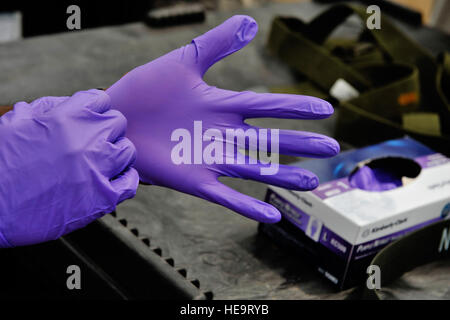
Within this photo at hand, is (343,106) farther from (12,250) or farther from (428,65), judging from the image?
(12,250)

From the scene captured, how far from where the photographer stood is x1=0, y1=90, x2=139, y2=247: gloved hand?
2.35 ft

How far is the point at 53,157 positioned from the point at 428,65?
1.03m

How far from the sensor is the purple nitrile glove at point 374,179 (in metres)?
0.94

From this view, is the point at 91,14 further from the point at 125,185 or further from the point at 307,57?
the point at 125,185

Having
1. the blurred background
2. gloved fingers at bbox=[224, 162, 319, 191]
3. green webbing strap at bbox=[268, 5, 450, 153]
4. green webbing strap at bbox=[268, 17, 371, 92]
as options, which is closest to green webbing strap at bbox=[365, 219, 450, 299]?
gloved fingers at bbox=[224, 162, 319, 191]

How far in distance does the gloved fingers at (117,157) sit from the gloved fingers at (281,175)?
14cm

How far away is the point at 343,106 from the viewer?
1.22 m

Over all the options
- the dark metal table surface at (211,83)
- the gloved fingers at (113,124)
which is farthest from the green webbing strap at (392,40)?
the gloved fingers at (113,124)

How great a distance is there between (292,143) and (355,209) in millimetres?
156

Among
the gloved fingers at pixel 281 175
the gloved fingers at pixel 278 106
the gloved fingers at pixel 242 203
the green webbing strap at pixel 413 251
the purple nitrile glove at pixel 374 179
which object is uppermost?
the gloved fingers at pixel 278 106

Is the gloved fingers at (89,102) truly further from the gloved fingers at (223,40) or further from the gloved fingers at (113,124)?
the gloved fingers at (223,40)

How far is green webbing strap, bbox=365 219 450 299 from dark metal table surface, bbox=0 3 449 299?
0.07m

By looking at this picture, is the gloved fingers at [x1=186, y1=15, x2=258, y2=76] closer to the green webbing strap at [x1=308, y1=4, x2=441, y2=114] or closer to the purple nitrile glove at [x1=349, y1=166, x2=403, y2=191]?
the purple nitrile glove at [x1=349, y1=166, x2=403, y2=191]

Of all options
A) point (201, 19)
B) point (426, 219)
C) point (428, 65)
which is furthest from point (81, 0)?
point (426, 219)
